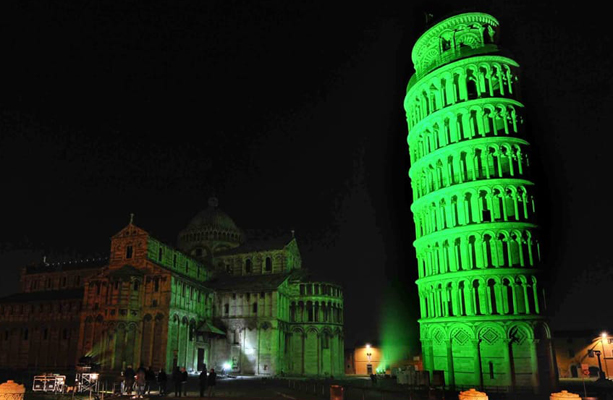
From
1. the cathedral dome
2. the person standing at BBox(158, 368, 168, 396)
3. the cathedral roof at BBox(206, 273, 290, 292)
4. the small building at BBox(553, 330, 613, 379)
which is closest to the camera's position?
the person standing at BBox(158, 368, 168, 396)

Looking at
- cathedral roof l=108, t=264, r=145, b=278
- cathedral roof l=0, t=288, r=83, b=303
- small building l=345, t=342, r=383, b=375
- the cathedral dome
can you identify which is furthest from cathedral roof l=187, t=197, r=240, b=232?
small building l=345, t=342, r=383, b=375

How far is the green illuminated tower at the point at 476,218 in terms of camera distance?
1403 inches

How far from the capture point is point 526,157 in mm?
39938

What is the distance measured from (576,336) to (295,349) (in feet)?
140

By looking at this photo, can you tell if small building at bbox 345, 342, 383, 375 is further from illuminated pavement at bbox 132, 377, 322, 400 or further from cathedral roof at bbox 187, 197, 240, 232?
illuminated pavement at bbox 132, 377, 322, 400

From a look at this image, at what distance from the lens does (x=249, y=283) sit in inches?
2581

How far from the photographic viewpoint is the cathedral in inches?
2111

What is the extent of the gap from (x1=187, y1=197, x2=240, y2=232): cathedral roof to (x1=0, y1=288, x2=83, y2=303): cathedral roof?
1950 cm

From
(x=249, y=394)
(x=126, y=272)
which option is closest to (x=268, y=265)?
(x=126, y=272)

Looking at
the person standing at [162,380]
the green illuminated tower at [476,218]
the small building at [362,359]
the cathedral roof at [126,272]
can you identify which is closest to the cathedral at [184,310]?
the cathedral roof at [126,272]

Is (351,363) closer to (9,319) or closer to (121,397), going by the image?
(9,319)

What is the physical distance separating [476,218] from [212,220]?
4895 cm

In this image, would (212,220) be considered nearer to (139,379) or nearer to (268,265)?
(268,265)

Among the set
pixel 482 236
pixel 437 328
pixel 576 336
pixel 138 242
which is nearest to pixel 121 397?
pixel 437 328
